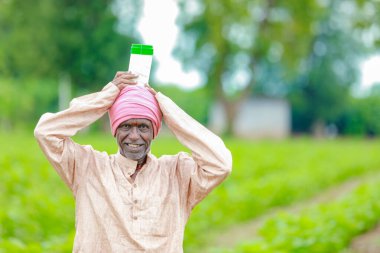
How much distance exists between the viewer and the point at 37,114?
43.5 meters

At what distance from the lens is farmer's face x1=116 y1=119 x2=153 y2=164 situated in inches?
130

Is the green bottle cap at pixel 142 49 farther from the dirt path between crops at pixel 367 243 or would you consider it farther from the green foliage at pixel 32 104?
the green foliage at pixel 32 104

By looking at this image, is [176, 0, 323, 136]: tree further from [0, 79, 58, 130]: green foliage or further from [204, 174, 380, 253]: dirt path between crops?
[204, 174, 380, 253]: dirt path between crops

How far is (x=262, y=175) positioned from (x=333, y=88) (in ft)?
99.9

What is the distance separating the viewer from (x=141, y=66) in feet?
11.1

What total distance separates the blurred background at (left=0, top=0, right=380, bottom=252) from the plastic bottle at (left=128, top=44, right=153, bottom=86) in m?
2.90

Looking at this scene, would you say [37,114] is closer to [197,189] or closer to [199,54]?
[199,54]

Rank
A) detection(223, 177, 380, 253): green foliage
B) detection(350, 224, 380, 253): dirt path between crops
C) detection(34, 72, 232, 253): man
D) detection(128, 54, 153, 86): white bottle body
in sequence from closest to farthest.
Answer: detection(34, 72, 232, 253): man, detection(128, 54, 153, 86): white bottle body, detection(223, 177, 380, 253): green foliage, detection(350, 224, 380, 253): dirt path between crops

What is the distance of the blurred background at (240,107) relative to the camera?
8.88 m

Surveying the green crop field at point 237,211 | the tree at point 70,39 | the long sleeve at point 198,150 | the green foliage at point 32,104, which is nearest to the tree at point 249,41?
the tree at point 70,39

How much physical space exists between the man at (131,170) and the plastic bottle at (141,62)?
0.12 feet

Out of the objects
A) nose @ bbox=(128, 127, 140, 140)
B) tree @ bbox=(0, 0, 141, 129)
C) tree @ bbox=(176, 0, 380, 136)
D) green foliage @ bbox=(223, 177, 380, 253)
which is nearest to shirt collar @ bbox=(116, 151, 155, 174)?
nose @ bbox=(128, 127, 140, 140)

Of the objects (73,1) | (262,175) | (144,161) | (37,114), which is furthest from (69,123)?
(37,114)

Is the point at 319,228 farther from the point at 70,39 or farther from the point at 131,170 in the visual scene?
the point at 70,39
